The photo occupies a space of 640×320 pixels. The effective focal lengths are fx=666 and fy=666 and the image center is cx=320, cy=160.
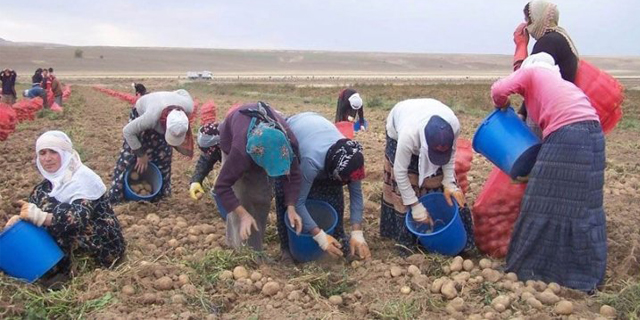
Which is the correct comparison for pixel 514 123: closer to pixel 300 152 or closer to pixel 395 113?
pixel 395 113

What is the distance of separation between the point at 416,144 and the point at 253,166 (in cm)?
94

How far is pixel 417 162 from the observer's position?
3.99 metres

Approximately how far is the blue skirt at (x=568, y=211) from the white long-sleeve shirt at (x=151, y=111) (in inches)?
106

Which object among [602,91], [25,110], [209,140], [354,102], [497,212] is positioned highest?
[602,91]

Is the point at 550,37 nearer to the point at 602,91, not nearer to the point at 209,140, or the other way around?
the point at 602,91

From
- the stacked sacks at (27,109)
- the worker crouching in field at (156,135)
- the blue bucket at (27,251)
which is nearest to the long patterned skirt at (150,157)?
the worker crouching in field at (156,135)

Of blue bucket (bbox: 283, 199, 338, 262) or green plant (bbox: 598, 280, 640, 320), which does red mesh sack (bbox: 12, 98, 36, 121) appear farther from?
green plant (bbox: 598, 280, 640, 320)

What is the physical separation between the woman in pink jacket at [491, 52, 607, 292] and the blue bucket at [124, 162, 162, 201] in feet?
9.88

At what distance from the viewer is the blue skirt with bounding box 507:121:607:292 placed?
11.1 feet

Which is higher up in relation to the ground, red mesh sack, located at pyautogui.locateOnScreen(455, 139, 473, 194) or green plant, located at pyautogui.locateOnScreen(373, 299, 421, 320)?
red mesh sack, located at pyautogui.locateOnScreen(455, 139, 473, 194)

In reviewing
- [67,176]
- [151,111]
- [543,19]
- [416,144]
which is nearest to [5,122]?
[151,111]

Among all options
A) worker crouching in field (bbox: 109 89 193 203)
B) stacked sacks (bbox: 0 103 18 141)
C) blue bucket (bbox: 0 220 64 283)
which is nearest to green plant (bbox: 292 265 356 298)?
blue bucket (bbox: 0 220 64 283)

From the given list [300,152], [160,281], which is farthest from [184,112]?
[160,281]

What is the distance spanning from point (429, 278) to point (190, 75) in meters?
50.7
